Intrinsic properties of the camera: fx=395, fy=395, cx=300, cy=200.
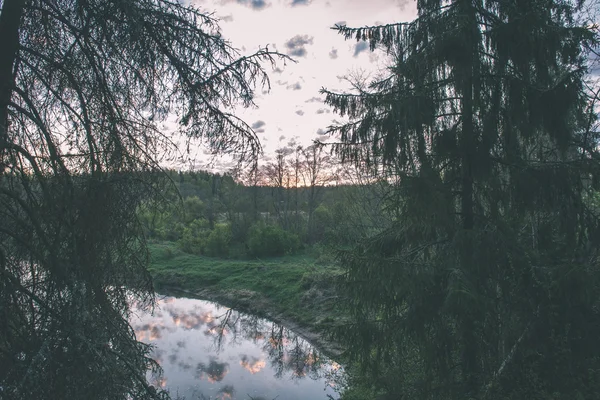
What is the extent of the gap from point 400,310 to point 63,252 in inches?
158

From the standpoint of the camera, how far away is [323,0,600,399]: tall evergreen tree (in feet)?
13.9

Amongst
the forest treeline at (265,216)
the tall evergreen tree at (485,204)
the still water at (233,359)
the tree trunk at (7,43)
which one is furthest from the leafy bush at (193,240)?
the tree trunk at (7,43)

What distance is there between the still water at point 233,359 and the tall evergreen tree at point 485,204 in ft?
Result: 14.6

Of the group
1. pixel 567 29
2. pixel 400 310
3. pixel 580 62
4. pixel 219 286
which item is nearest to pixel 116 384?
pixel 400 310

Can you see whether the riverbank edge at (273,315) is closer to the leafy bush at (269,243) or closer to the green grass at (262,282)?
the green grass at (262,282)

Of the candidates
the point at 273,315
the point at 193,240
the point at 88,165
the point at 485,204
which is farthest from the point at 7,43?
the point at 193,240

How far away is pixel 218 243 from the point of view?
25.5 meters

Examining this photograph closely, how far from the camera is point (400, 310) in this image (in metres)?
5.29

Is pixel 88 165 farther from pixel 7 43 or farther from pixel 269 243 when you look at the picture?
pixel 269 243

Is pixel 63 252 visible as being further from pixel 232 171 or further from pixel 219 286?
pixel 219 286

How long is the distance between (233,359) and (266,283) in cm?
581

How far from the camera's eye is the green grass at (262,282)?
48.8 ft

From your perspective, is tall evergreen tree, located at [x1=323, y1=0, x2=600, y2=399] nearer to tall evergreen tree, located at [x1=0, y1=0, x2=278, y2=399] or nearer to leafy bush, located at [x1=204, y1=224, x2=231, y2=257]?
tall evergreen tree, located at [x1=0, y1=0, x2=278, y2=399]

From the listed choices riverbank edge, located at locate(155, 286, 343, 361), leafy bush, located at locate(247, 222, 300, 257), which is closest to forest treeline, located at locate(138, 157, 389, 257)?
leafy bush, located at locate(247, 222, 300, 257)
